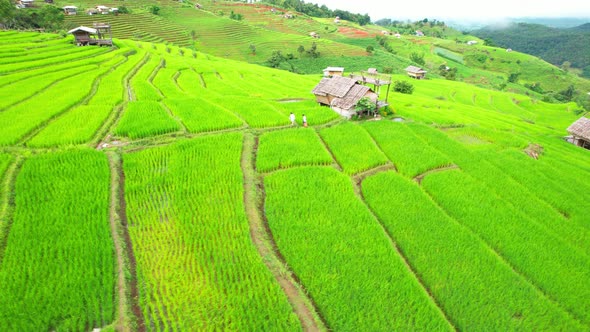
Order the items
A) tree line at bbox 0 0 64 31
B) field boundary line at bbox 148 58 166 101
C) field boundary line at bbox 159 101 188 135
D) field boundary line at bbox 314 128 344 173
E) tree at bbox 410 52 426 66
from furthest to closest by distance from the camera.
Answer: tree at bbox 410 52 426 66, tree line at bbox 0 0 64 31, field boundary line at bbox 148 58 166 101, field boundary line at bbox 159 101 188 135, field boundary line at bbox 314 128 344 173

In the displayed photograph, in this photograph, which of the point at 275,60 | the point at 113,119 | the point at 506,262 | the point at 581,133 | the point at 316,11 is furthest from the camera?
the point at 316,11

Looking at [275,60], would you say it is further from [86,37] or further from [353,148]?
[353,148]

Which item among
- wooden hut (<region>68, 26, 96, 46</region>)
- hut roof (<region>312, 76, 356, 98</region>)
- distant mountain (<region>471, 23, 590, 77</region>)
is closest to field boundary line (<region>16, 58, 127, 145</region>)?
hut roof (<region>312, 76, 356, 98</region>)

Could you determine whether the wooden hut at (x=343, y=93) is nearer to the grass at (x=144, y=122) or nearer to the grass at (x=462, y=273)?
the grass at (x=462, y=273)

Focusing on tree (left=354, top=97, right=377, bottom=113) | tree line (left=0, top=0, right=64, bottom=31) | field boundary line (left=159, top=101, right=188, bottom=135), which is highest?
tree line (left=0, top=0, right=64, bottom=31)

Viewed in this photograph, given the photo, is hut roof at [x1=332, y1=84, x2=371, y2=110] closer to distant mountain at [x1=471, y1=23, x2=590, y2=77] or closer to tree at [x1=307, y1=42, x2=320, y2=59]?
tree at [x1=307, y1=42, x2=320, y2=59]

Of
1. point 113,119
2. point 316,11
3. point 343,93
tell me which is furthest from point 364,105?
point 316,11

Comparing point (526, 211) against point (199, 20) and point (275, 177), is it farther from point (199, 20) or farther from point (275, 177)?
point (199, 20)
